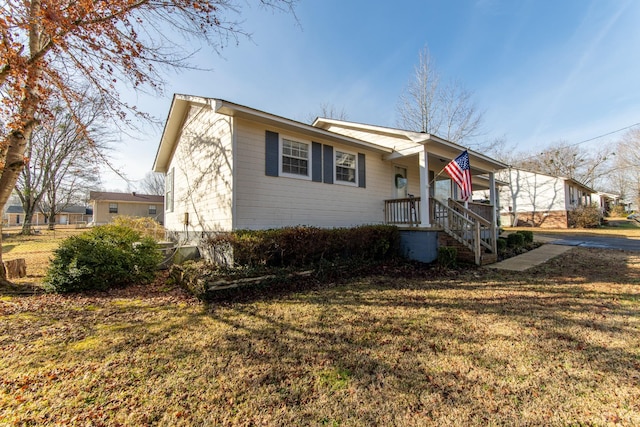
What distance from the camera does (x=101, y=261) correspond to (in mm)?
5770

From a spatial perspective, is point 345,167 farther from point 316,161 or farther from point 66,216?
point 66,216

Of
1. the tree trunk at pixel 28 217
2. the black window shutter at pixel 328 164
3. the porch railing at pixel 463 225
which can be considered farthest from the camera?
the tree trunk at pixel 28 217

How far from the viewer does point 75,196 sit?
30.7 m

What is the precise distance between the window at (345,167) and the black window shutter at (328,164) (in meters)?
0.33

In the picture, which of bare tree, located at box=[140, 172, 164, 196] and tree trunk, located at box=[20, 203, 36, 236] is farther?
bare tree, located at box=[140, 172, 164, 196]

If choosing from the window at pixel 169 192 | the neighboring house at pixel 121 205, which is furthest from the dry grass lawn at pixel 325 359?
the neighboring house at pixel 121 205

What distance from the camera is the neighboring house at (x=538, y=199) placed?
23.3m

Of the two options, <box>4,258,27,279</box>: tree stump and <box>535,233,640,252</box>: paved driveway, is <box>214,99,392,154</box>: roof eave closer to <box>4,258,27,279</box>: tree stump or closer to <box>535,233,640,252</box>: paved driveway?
<box>4,258,27,279</box>: tree stump

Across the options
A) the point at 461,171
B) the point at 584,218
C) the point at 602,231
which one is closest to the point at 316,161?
the point at 461,171

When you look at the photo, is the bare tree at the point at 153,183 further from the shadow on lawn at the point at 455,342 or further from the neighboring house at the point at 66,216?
the shadow on lawn at the point at 455,342

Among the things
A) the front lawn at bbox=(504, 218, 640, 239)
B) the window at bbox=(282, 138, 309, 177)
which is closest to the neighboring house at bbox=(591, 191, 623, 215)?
the front lawn at bbox=(504, 218, 640, 239)

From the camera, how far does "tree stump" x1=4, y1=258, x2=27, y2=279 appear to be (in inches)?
259

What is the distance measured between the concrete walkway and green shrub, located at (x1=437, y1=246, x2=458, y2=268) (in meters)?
1.17

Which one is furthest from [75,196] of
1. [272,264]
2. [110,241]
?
[272,264]
